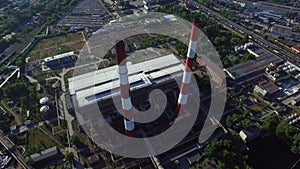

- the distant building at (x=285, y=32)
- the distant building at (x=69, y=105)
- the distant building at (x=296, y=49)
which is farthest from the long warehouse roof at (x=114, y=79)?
the distant building at (x=285, y=32)

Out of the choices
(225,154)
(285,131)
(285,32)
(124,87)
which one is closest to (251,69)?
(285,131)

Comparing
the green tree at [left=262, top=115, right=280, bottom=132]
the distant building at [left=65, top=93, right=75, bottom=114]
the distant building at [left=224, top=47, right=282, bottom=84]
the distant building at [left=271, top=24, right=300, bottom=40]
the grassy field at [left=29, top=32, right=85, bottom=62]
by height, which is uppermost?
the distant building at [left=271, top=24, right=300, bottom=40]

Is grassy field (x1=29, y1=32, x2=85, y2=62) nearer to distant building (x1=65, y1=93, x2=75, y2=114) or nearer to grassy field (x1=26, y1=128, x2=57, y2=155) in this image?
distant building (x1=65, y1=93, x2=75, y2=114)

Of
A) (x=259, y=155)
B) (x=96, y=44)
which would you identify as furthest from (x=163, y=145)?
(x=96, y=44)

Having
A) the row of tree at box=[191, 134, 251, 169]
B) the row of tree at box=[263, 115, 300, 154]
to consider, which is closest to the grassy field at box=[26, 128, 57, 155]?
the row of tree at box=[191, 134, 251, 169]

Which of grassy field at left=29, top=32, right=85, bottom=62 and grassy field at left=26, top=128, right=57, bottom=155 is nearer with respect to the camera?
grassy field at left=26, top=128, right=57, bottom=155

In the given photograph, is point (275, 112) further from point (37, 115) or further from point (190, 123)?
point (37, 115)

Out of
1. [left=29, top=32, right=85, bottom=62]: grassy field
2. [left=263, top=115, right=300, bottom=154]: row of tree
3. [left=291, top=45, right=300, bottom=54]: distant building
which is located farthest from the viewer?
[left=29, top=32, right=85, bottom=62]: grassy field
